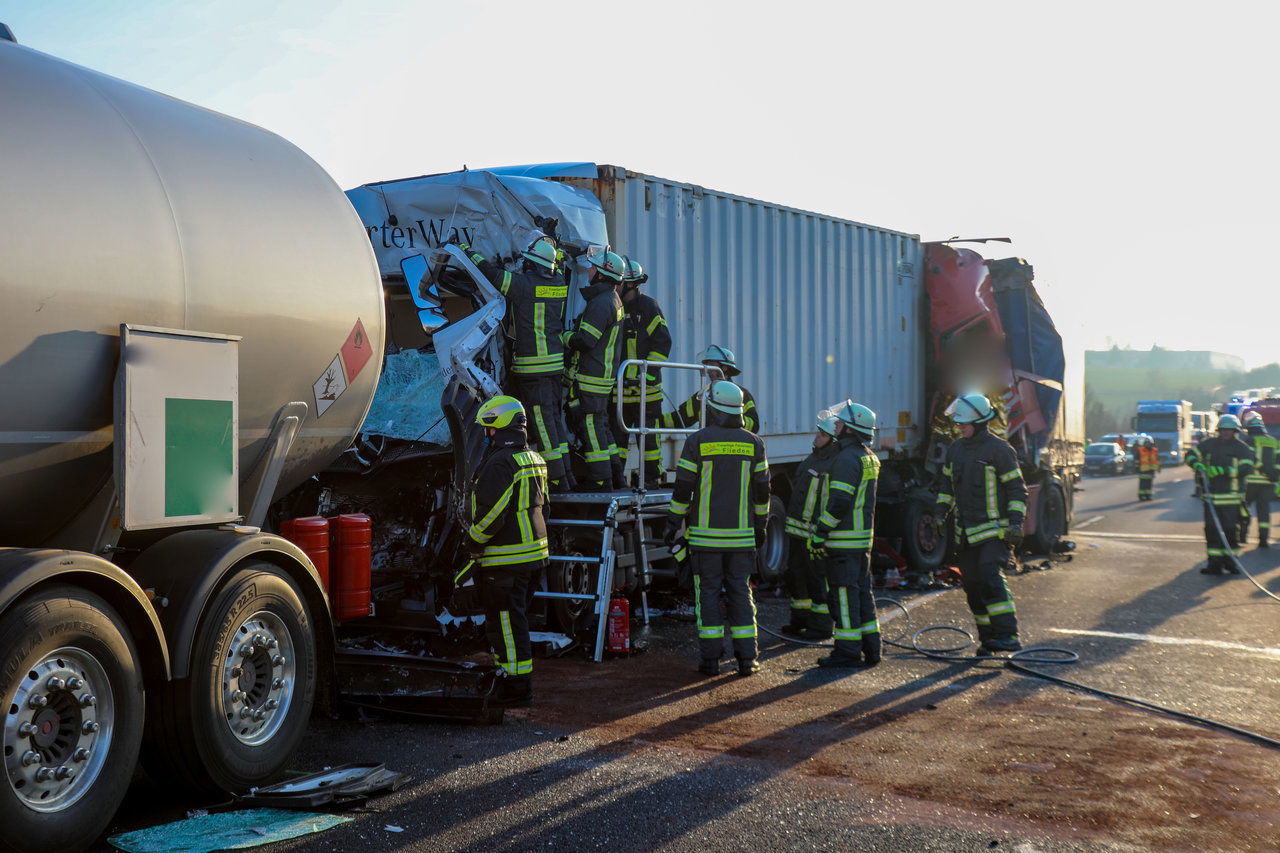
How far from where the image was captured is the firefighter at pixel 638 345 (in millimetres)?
9000

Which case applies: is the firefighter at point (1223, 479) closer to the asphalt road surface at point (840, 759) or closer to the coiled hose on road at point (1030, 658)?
the asphalt road surface at point (840, 759)

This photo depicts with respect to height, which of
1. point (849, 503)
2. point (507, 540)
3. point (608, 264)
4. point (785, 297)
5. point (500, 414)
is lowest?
point (507, 540)

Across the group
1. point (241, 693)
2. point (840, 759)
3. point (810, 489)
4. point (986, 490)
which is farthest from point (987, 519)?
point (241, 693)

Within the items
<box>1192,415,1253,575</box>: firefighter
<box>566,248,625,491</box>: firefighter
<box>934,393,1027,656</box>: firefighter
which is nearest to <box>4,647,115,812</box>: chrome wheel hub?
Answer: <box>566,248,625,491</box>: firefighter

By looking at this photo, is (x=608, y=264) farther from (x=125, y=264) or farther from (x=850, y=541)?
(x=125, y=264)

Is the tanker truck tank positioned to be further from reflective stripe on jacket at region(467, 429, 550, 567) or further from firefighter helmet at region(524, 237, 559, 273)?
firefighter helmet at region(524, 237, 559, 273)

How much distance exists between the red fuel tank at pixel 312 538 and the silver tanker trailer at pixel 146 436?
0.79 ft

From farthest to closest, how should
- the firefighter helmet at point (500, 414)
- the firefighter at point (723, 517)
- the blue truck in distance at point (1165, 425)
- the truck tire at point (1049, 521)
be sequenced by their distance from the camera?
the blue truck in distance at point (1165, 425) < the truck tire at point (1049, 521) < the firefighter at point (723, 517) < the firefighter helmet at point (500, 414)

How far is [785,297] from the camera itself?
38.9ft

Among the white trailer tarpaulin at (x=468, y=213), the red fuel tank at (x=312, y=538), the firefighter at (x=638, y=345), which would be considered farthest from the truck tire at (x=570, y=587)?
the red fuel tank at (x=312, y=538)

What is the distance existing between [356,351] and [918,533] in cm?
881

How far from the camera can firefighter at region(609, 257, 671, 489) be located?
354 inches

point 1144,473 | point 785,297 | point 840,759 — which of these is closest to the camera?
point 840,759

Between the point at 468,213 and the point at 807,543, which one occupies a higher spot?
the point at 468,213
